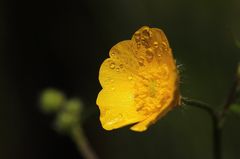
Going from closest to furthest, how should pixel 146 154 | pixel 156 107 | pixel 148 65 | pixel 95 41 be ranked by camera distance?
pixel 156 107 → pixel 148 65 → pixel 146 154 → pixel 95 41

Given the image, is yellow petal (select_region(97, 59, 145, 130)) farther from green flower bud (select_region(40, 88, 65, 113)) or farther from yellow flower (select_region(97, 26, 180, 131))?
green flower bud (select_region(40, 88, 65, 113))

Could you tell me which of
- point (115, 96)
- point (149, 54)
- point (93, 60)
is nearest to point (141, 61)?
point (149, 54)

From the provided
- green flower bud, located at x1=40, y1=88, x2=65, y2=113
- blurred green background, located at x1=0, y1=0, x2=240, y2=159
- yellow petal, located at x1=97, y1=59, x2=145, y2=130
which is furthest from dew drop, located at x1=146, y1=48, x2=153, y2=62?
blurred green background, located at x1=0, y1=0, x2=240, y2=159

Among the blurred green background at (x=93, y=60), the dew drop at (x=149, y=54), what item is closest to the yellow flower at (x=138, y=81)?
the dew drop at (x=149, y=54)

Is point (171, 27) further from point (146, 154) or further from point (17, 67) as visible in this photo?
point (17, 67)

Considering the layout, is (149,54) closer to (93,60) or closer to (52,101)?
(52,101)

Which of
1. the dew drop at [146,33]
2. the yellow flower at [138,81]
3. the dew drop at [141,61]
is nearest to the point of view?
the yellow flower at [138,81]

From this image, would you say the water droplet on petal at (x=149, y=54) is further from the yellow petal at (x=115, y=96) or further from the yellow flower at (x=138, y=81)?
the yellow petal at (x=115, y=96)

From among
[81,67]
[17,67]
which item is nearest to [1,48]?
[17,67]
